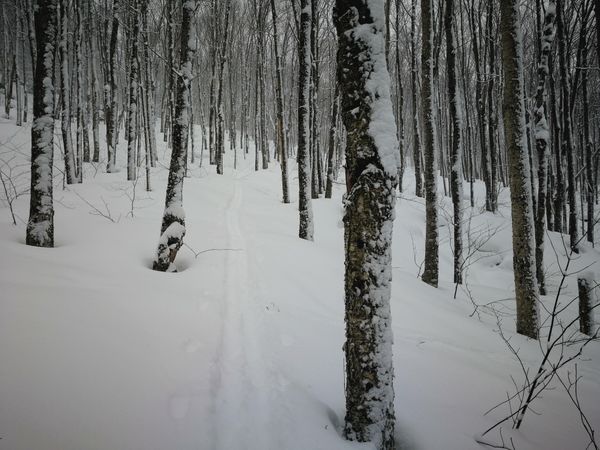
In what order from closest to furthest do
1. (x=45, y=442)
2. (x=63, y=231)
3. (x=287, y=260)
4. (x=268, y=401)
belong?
(x=45, y=442) < (x=268, y=401) < (x=63, y=231) < (x=287, y=260)

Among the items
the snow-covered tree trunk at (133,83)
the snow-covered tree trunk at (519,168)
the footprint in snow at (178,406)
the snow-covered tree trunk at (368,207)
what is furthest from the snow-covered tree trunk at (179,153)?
the snow-covered tree trunk at (133,83)

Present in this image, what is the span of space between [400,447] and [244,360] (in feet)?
4.76

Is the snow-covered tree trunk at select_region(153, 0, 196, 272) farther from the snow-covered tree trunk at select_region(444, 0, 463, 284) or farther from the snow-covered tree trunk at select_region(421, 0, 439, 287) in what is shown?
the snow-covered tree trunk at select_region(444, 0, 463, 284)

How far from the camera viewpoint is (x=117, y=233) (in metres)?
5.47

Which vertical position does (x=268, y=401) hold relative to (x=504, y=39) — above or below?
below

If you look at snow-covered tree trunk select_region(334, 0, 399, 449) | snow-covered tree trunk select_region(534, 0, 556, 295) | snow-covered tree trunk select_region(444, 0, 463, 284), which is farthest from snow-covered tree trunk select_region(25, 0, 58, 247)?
snow-covered tree trunk select_region(534, 0, 556, 295)

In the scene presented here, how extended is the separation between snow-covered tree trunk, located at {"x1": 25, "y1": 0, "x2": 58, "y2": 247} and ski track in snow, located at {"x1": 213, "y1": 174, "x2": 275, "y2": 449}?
285cm

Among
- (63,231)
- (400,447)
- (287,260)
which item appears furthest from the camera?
(287,260)

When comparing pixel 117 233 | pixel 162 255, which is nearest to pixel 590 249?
pixel 162 255

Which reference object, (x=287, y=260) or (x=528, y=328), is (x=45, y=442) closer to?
(x=287, y=260)

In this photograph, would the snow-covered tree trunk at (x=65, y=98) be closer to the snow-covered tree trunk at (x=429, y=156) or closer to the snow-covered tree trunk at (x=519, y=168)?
the snow-covered tree trunk at (x=429, y=156)

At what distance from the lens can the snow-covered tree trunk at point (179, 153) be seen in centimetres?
457

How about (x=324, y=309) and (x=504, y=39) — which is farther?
(x=504, y=39)

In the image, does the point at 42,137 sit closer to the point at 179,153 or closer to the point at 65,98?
the point at 179,153
